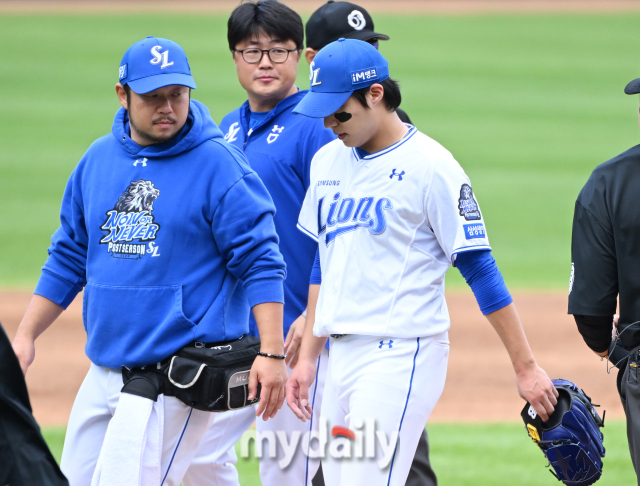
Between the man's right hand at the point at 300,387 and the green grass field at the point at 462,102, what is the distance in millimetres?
9356

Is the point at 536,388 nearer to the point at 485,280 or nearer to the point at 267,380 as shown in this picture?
the point at 485,280

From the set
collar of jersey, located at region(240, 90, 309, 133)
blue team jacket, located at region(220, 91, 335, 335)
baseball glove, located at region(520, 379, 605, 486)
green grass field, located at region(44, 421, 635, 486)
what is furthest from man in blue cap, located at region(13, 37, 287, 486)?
green grass field, located at region(44, 421, 635, 486)

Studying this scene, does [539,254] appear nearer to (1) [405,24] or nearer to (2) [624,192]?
(2) [624,192]

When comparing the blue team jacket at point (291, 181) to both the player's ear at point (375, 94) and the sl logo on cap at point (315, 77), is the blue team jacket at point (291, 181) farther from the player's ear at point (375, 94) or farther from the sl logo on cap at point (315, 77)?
the player's ear at point (375, 94)

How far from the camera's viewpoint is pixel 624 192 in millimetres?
3258

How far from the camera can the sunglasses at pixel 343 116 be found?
3.30 metres

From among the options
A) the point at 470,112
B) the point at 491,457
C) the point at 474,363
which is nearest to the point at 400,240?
the point at 491,457

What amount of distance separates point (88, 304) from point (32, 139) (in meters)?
20.4

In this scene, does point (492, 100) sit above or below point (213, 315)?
below

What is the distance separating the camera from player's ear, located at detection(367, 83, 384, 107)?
3.32 metres

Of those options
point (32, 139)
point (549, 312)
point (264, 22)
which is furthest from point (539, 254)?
point (32, 139)

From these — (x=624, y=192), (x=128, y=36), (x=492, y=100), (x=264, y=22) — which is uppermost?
(x=264, y=22)

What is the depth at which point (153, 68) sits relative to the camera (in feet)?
10.8

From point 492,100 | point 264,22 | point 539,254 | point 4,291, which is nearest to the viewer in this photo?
point 264,22
